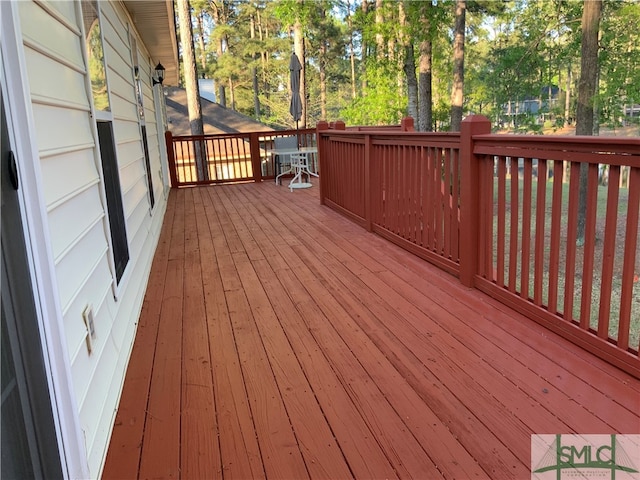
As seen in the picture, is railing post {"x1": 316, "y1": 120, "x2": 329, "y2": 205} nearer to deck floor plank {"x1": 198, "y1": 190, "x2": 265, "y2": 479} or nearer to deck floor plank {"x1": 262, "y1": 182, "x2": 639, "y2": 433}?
deck floor plank {"x1": 198, "y1": 190, "x2": 265, "y2": 479}

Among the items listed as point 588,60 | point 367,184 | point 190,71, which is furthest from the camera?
point 190,71

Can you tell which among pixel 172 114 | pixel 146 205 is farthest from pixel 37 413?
pixel 172 114

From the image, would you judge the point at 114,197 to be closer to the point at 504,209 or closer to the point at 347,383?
the point at 347,383

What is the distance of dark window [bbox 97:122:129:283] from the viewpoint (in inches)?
108

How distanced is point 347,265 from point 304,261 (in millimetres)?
390

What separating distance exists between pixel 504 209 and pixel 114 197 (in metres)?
2.30

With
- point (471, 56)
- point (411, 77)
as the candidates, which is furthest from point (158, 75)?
point (471, 56)

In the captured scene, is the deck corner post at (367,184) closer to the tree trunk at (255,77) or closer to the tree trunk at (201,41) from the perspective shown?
the tree trunk at (255,77)

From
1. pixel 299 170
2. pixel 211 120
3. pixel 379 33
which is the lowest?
pixel 299 170

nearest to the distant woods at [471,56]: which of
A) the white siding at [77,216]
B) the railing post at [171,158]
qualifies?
the railing post at [171,158]

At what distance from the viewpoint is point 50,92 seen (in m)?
1.73

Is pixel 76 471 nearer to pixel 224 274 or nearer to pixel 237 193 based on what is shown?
pixel 224 274

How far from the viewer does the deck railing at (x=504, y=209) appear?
80.5 inches

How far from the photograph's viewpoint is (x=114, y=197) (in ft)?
9.62
